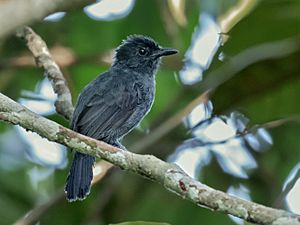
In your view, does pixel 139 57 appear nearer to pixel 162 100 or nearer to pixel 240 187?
pixel 162 100

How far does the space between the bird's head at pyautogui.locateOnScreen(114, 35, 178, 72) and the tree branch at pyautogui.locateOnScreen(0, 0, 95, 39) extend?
262 centimetres

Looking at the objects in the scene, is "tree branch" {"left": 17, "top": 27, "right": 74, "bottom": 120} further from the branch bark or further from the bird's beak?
the branch bark

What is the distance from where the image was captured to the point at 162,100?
6.50 metres

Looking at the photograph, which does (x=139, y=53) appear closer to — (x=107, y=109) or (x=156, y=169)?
(x=107, y=109)

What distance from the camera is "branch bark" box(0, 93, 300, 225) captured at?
10.2 ft

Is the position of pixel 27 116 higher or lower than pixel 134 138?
higher

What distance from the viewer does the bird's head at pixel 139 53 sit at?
6.36 m

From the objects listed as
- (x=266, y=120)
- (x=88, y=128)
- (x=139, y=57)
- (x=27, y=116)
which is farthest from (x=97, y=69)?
(x=27, y=116)

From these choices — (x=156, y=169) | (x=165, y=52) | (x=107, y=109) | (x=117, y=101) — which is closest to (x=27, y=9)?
(x=156, y=169)

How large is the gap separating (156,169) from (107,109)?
190cm

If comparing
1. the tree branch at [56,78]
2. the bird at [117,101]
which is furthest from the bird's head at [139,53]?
the tree branch at [56,78]

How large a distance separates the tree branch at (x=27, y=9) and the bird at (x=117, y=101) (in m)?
1.38

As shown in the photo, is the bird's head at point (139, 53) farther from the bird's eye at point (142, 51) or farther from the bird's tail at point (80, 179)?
the bird's tail at point (80, 179)

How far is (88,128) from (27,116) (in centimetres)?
143
